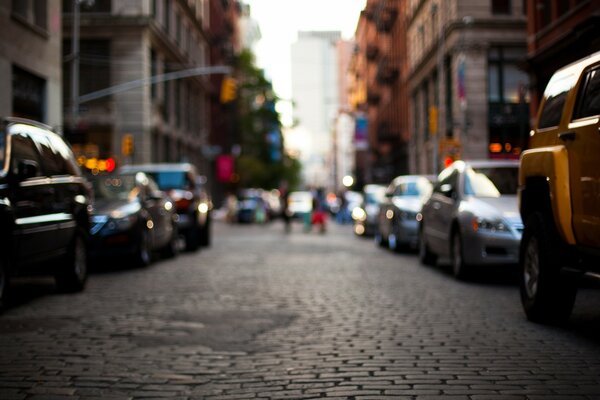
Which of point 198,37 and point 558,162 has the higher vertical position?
point 198,37

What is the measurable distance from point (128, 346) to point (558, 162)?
383 cm

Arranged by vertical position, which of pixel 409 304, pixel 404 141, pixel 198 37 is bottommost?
pixel 409 304

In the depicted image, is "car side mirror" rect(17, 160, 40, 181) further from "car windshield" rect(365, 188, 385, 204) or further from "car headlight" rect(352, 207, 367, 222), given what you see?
"car windshield" rect(365, 188, 385, 204)

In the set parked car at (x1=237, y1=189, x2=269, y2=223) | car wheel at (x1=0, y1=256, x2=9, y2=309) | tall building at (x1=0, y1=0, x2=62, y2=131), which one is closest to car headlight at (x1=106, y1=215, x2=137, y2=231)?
car wheel at (x1=0, y1=256, x2=9, y2=309)

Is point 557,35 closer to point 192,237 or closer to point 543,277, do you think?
point 192,237

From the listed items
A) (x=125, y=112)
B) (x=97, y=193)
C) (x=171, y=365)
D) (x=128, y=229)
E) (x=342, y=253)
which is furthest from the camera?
(x=125, y=112)

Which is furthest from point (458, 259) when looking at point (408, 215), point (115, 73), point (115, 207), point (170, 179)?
point (115, 73)

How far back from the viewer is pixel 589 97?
638cm

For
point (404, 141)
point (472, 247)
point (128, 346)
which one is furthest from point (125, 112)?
point (128, 346)

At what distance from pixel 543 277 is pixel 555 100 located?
5.22 ft

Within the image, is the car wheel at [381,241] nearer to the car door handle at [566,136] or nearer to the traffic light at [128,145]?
the car door handle at [566,136]

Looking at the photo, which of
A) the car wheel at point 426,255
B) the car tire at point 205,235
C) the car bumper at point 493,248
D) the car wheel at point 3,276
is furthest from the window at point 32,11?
the car bumper at point 493,248

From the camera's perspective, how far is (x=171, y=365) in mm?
5707

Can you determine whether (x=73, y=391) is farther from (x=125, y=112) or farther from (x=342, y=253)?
(x=125, y=112)
